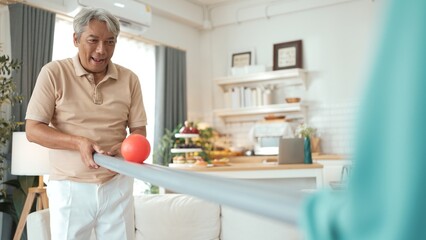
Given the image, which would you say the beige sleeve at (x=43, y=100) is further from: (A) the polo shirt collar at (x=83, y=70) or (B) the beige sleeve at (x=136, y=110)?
(B) the beige sleeve at (x=136, y=110)

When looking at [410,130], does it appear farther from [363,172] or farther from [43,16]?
[43,16]

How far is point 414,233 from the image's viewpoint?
0.24 m

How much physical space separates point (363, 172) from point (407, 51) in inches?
2.7

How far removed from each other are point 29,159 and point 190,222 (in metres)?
1.28

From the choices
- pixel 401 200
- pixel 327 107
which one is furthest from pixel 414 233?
pixel 327 107

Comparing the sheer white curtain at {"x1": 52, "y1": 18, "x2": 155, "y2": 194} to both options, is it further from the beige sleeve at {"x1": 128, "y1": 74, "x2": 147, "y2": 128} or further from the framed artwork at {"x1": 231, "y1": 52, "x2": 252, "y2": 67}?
the beige sleeve at {"x1": 128, "y1": 74, "x2": 147, "y2": 128}

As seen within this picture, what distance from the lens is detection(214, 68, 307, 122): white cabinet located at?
6367mm

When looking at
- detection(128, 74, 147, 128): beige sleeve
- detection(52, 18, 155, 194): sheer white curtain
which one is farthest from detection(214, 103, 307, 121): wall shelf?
detection(128, 74, 147, 128): beige sleeve

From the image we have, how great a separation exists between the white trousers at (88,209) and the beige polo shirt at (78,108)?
4 centimetres

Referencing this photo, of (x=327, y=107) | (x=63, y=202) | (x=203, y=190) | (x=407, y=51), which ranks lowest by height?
(x=63, y=202)

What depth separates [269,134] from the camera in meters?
6.44

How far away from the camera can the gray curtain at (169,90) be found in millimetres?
6258

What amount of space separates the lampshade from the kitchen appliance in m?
3.54

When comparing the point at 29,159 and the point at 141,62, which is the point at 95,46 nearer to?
the point at 29,159
